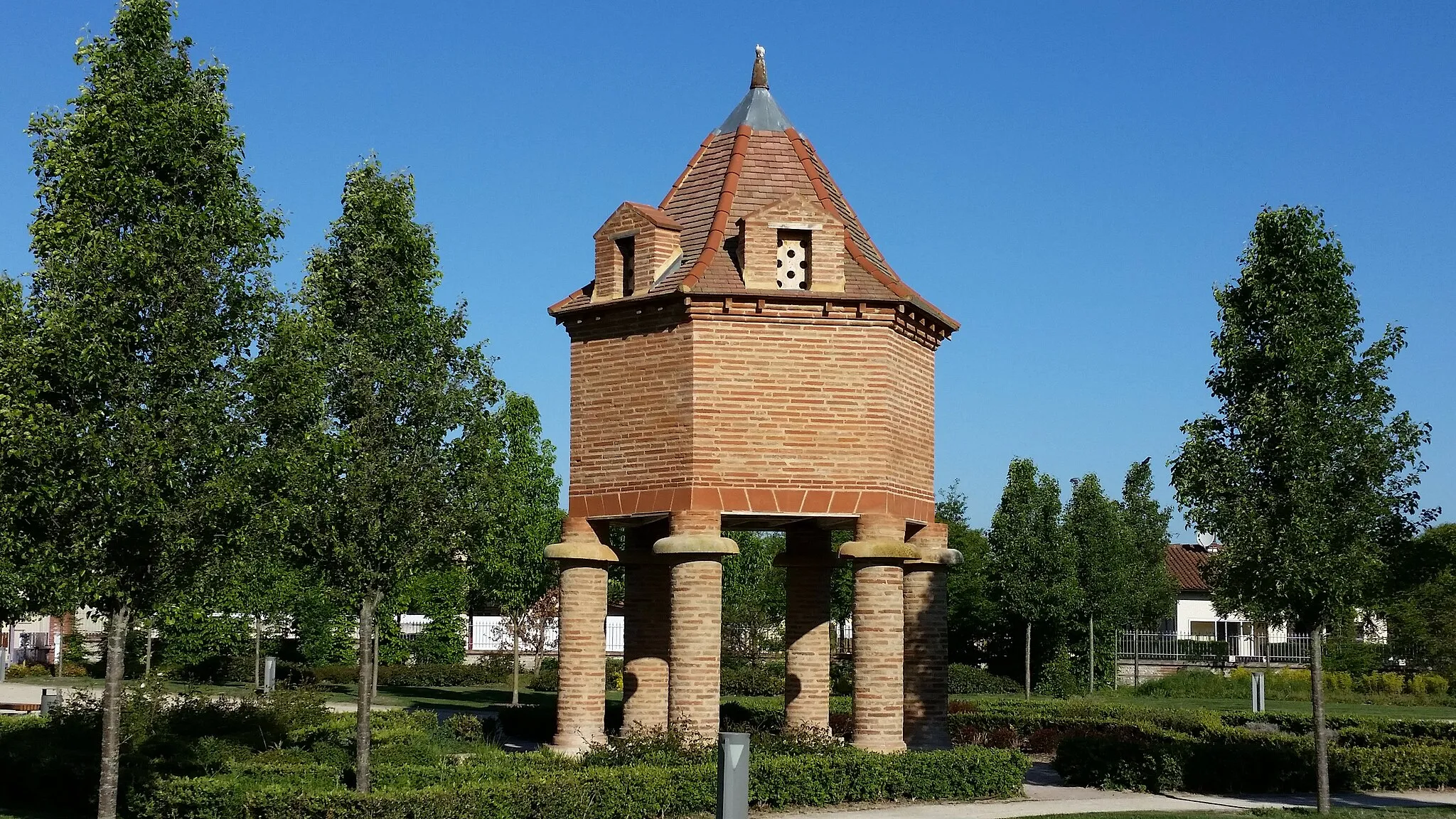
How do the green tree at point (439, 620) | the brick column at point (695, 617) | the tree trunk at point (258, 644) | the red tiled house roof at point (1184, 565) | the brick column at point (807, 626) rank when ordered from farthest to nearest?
the red tiled house roof at point (1184, 565) → the green tree at point (439, 620) → the tree trunk at point (258, 644) → the brick column at point (807, 626) → the brick column at point (695, 617)

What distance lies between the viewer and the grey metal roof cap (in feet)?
76.5

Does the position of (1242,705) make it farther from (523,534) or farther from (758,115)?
(758,115)

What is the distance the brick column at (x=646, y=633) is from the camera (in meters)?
23.5

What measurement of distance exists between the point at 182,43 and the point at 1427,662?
166ft

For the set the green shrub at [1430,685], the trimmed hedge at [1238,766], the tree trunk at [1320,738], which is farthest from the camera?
the green shrub at [1430,685]

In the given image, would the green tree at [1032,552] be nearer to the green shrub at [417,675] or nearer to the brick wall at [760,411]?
the green shrub at [417,675]

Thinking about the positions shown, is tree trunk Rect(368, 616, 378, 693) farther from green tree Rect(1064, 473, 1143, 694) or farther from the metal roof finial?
green tree Rect(1064, 473, 1143, 694)

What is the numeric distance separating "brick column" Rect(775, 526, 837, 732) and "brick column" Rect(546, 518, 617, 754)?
3.32 m

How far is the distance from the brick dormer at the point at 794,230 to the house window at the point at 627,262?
6.40 feet

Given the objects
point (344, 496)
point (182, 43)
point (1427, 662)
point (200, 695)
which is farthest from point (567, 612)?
point (1427, 662)

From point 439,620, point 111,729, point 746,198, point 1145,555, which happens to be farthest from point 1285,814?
point 1145,555

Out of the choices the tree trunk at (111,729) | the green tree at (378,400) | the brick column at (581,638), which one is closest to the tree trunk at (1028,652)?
the brick column at (581,638)

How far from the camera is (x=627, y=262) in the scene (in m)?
22.0

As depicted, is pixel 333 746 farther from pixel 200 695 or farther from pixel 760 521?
pixel 760 521
